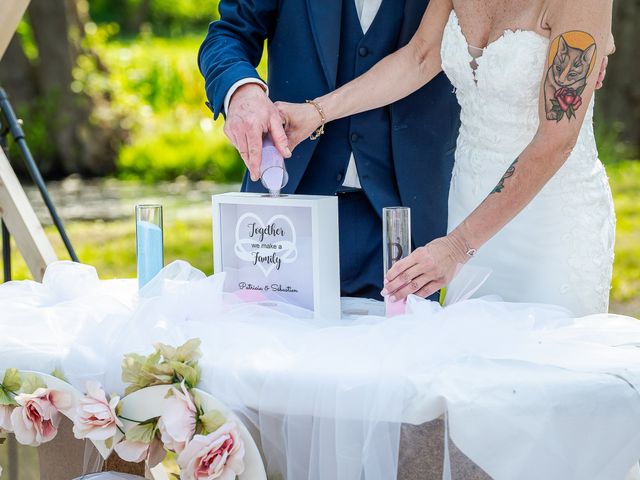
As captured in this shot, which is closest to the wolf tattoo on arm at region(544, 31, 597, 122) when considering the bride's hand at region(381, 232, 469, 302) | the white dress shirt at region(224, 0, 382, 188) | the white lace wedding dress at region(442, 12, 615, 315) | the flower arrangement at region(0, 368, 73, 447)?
the white lace wedding dress at region(442, 12, 615, 315)

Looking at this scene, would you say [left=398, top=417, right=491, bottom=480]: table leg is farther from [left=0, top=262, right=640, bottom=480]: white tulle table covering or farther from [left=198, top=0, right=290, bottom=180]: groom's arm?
[left=198, top=0, right=290, bottom=180]: groom's arm

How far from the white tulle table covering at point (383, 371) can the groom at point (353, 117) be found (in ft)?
1.65

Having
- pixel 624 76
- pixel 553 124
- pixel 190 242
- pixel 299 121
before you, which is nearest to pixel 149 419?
pixel 299 121

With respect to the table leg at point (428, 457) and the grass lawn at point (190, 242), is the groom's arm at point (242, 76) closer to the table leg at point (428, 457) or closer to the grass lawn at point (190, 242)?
the table leg at point (428, 457)

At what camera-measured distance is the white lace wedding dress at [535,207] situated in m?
2.18

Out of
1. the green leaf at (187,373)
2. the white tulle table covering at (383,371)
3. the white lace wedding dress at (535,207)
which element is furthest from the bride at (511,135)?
the green leaf at (187,373)

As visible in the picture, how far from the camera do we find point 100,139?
989 centimetres

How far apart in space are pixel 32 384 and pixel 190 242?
5.60 m

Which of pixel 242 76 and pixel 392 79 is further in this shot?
pixel 392 79

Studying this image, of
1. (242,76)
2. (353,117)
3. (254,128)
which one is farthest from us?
(353,117)

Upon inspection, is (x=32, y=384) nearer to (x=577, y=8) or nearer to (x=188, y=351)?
(x=188, y=351)

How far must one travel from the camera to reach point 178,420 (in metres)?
1.54

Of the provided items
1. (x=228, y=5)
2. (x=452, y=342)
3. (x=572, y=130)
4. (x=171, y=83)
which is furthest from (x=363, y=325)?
(x=171, y=83)

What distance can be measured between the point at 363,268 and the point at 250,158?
505mm
